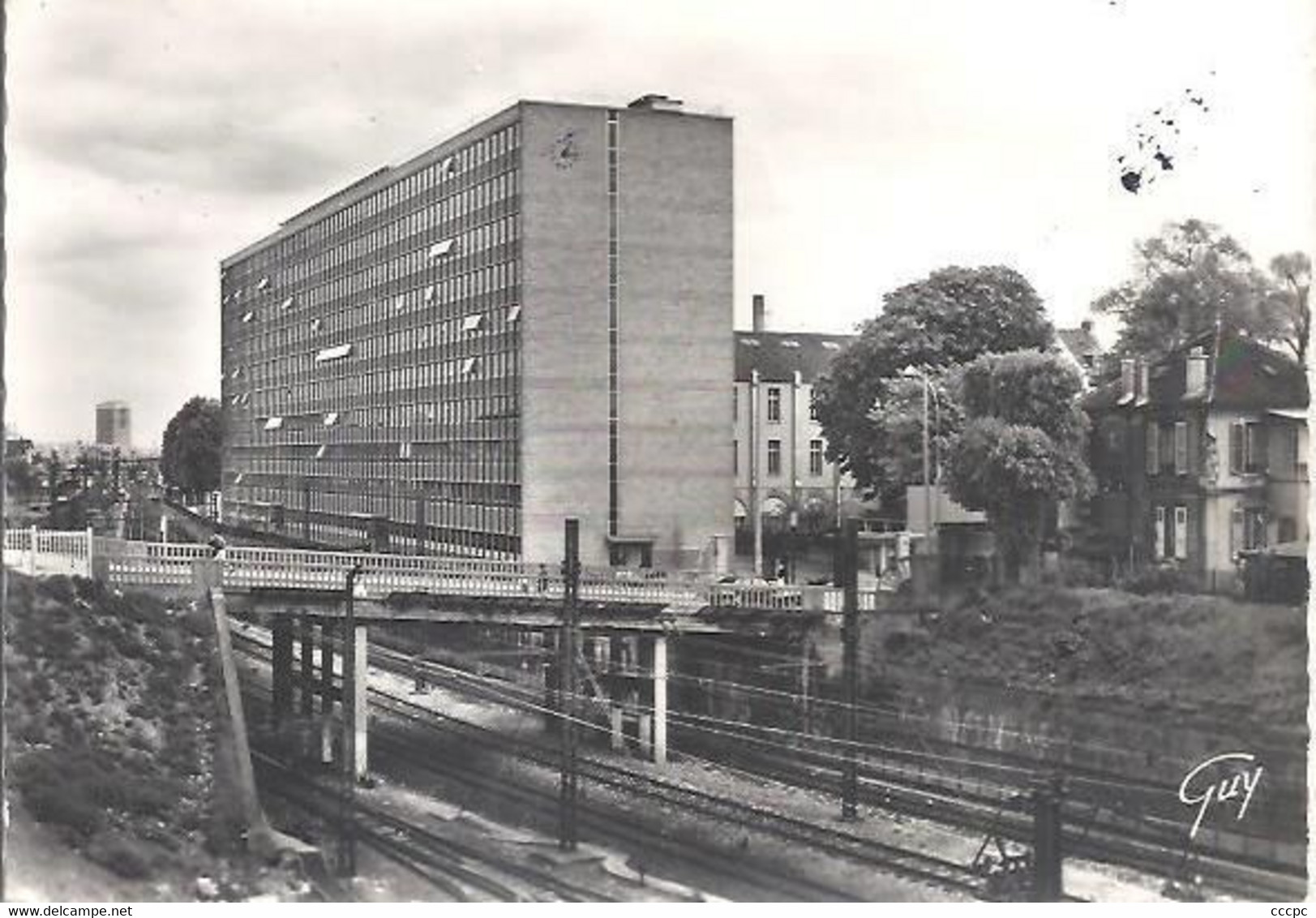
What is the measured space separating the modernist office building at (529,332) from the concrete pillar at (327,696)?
237cm

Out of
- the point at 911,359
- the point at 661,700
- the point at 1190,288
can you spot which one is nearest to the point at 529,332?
the point at 661,700

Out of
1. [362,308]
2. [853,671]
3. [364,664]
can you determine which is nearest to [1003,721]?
[853,671]

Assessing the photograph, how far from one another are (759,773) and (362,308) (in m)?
6.56

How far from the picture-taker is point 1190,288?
35.7 ft

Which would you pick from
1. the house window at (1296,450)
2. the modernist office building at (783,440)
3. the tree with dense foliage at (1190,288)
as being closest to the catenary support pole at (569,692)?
the modernist office building at (783,440)

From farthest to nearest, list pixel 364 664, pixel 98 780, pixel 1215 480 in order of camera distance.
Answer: pixel 364 664, pixel 1215 480, pixel 98 780

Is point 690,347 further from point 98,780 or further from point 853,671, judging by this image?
point 98,780

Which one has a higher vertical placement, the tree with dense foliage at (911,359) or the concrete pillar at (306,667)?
the tree with dense foliage at (911,359)

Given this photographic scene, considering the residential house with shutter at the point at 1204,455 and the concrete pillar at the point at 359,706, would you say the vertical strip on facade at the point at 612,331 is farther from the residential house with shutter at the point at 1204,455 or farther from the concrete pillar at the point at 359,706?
the residential house with shutter at the point at 1204,455

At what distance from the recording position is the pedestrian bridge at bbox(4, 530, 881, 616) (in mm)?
13891

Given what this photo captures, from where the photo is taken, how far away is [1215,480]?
36.2ft

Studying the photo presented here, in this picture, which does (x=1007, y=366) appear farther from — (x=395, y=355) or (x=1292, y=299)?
(x=395, y=355)

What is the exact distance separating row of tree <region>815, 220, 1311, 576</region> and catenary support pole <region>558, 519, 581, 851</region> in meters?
3.82

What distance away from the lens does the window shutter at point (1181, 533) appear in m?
11.7
